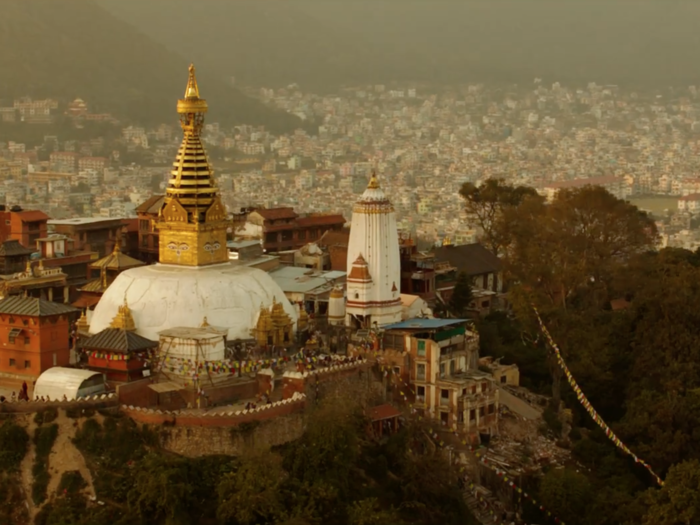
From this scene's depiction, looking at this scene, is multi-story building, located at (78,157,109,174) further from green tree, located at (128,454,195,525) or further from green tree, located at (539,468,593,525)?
green tree, located at (128,454,195,525)

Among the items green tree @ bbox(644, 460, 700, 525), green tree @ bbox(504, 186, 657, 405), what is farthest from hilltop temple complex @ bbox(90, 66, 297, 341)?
green tree @ bbox(504, 186, 657, 405)

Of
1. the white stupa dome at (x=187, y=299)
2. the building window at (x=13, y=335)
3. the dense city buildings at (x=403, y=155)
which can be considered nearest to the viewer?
the building window at (x=13, y=335)

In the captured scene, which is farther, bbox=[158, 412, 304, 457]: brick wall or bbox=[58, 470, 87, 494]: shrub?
bbox=[158, 412, 304, 457]: brick wall

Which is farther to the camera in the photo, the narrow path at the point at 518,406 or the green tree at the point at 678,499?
the narrow path at the point at 518,406

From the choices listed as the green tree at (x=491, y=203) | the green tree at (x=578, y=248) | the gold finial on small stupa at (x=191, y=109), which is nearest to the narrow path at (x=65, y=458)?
the gold finial on small stupa at (x=191, y=109)

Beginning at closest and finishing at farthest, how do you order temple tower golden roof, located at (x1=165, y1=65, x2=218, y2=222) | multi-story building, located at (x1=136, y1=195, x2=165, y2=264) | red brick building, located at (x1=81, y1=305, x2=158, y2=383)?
red brick building, located at (x1=81, y1=305, x2=158, y2=383) → temple tower golden roof, located at (x1=165, y1=65, x2=218, y2=222) → multi-story building, located at (x1=136, y1=195, x2=165, y2=264)

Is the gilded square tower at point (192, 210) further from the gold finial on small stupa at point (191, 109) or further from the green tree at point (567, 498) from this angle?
the green tree at point (567, 498)

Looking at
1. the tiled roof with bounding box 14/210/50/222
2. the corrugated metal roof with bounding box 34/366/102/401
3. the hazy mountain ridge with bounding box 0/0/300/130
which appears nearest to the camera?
the corrugated metal roof with bounding box 34/366/102/401
